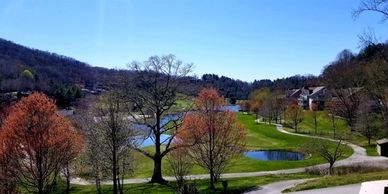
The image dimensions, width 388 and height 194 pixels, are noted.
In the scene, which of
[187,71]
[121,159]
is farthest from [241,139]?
[121,159]

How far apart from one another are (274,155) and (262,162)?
11.6 meters

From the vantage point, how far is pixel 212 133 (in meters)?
36.1

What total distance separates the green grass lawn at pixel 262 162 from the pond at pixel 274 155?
1564 mm

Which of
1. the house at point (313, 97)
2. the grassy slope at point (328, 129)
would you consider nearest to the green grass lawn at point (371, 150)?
the grassy slope at point (328, 129)

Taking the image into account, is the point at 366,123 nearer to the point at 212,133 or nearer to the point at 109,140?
the point at 212,133

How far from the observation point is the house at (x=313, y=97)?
369ft

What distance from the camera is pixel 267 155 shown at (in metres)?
66.4

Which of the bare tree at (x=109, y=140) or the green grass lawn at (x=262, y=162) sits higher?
the bare tree at (x=109, y=140)

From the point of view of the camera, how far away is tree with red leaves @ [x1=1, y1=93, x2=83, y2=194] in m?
28.6

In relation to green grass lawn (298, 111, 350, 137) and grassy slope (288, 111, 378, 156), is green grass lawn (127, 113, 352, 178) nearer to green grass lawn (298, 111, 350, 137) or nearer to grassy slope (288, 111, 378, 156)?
grassy slope (288, 111, 378, 156)

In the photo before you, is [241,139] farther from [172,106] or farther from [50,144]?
[50,144]

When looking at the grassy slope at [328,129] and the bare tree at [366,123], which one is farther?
the grassy slope at [328,129]

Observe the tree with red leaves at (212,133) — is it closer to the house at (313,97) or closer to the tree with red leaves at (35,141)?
the tree with red leaves at (35,141)

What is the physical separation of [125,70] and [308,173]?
69.3ft
